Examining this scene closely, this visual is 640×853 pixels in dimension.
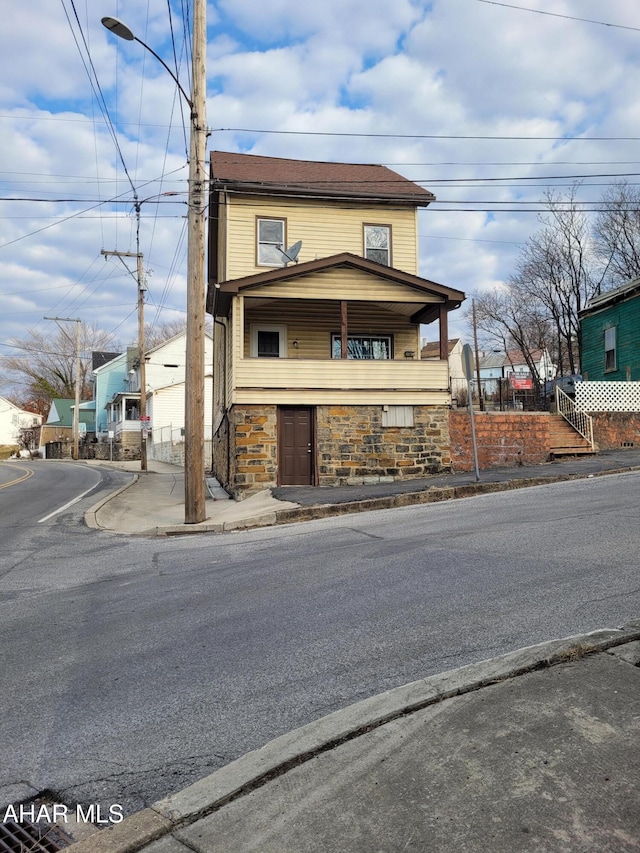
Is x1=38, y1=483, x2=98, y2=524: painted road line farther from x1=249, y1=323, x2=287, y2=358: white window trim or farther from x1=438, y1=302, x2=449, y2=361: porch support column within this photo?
x1=438, y1=302, x2=449, y2=361: porch support column

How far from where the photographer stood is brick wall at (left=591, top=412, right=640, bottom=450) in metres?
22.6

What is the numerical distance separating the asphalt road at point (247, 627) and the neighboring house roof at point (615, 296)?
19.9 m

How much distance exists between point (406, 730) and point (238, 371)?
48.5 ft

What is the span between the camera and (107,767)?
11.1 feet

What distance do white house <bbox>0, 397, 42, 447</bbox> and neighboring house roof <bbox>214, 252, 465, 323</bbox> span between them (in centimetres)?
7601

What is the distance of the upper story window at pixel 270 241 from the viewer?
2078 centimetres

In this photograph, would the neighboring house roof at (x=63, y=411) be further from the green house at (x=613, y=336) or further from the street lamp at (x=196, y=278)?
the street lamp at (x=196, y=278)

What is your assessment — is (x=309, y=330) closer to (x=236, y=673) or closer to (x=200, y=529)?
(x=200, y=529)

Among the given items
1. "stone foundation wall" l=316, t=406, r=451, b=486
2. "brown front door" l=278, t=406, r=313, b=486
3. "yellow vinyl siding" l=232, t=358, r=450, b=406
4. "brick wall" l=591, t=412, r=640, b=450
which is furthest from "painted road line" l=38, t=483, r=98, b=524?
"brick wall" l=591, t=412, r=640, b=450

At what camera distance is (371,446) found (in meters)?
18.3

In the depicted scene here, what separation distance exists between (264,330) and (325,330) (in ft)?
6.44

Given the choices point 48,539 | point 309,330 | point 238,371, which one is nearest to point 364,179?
point 309,330

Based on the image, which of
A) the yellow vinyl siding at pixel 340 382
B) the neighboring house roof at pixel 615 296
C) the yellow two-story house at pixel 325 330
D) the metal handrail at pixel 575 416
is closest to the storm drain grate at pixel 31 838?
the yellow two-story house at pixel 325 330

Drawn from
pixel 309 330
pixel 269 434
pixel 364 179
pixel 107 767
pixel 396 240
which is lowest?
pixel 107 767
